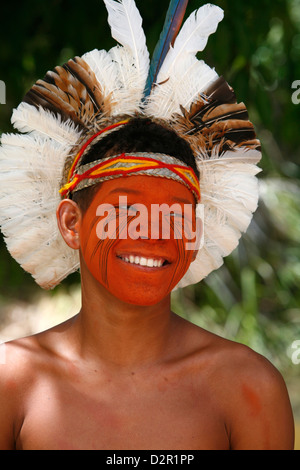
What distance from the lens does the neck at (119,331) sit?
2266 mm

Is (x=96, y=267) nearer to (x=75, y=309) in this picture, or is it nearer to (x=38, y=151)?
(x=38, y=151)

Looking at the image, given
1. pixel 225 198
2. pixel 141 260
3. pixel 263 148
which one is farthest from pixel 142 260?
pixel 263 148

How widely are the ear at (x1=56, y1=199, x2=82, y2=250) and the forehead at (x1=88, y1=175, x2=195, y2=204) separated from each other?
0.13 metres

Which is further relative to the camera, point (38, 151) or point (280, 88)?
point (280, 88)

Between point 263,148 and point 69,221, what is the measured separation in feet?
6.92

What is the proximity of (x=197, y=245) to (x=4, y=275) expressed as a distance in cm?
167

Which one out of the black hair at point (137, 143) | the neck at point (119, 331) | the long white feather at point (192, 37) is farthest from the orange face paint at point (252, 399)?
the long white feather at point (192, 37)

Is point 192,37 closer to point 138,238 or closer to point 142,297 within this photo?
point 138,238

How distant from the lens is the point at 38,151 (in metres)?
2.39

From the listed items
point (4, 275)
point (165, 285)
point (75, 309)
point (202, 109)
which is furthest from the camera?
point (75, 309)

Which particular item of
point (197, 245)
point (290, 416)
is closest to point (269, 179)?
point (197, 245)

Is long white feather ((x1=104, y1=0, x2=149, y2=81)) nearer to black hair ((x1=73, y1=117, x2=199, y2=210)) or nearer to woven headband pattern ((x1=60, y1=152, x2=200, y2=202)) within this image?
black hair ((x1=73, y1=117, x2=199, y2=210))

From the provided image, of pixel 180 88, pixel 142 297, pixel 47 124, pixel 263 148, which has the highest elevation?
pixel 180 88

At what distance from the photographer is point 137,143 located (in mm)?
2225
